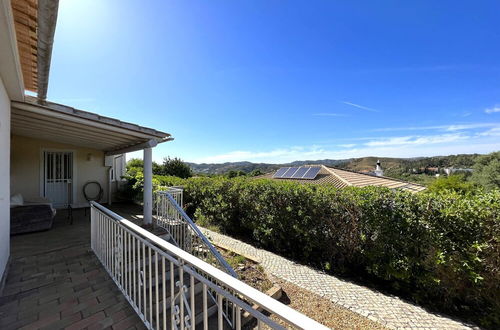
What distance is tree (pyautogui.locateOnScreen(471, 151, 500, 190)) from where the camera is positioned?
71.5ft

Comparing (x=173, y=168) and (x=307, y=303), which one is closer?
(x=307, y=303)

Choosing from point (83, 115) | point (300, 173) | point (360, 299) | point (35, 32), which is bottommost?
point (360, 299)

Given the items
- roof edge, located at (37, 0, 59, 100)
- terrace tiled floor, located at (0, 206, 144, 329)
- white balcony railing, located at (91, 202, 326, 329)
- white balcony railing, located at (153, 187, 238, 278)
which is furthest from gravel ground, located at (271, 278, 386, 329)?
roof edge, located at (37, 0, 59, 100)

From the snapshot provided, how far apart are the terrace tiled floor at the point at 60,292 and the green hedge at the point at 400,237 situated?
4.16m

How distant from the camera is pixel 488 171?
22984 mm

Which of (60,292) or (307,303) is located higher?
(60,292)

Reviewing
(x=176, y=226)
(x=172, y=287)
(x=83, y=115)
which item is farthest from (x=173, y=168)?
(x=172, y=287)

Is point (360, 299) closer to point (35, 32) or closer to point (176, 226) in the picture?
point (176, 226)

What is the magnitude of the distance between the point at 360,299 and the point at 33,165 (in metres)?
10.7

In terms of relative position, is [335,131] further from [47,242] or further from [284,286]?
[47,242]

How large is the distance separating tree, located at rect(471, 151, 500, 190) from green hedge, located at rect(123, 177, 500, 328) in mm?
25349

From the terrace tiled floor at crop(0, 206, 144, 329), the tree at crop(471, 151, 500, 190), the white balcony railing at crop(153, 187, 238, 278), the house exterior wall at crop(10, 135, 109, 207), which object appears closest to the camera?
the terrace tiled floor at crop(0, 206, 144, 329)

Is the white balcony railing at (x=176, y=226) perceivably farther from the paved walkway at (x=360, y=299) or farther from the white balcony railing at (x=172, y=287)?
the white balcony railing at (x=172, y=287)

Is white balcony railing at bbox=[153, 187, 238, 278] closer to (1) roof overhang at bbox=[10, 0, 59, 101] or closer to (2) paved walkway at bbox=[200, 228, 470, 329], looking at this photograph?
Answer: (2) paved walkway at bbox=[200, 228, 470, 329]
